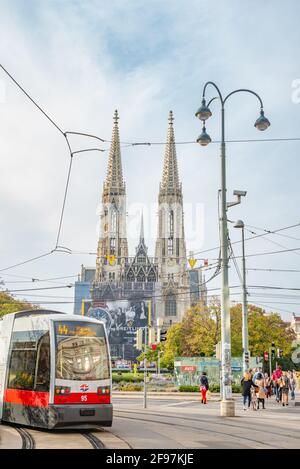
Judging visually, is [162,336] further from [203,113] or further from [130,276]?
[130,276]

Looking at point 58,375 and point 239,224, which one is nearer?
point 58,375

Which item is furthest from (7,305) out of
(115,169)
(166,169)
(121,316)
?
(166,169)

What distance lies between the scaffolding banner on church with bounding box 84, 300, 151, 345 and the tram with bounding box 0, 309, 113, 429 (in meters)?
93.4

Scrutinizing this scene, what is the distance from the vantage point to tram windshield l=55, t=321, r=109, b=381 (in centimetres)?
1301

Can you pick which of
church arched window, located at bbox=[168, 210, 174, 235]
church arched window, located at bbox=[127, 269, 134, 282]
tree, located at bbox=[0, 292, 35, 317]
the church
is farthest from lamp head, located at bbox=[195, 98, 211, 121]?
church arched window, located at bbox=[168, 210, 174, 235]

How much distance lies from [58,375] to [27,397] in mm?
1272

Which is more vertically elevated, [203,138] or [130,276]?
[130,276]

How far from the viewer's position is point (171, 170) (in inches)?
5310

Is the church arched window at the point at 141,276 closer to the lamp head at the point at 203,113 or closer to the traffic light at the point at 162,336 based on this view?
the traffic light at the point at 162,336

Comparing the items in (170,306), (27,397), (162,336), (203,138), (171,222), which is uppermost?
(171,222)

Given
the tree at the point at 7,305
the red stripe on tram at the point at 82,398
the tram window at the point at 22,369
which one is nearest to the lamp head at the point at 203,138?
the tram window at the point at 22,369
